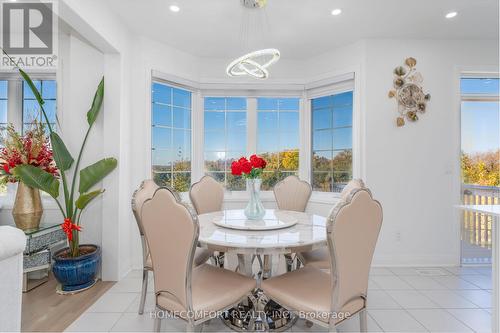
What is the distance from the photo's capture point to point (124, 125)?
111 inches

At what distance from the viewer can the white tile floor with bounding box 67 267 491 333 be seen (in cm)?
190

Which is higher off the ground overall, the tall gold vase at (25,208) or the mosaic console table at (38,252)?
the tall gold vase at (25,208)

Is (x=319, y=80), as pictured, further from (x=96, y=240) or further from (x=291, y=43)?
(x=96, y=240)

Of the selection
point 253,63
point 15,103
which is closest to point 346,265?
point 253,63

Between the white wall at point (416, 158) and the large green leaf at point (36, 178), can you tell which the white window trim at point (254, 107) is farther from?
the large green leaf at point (36, 178)

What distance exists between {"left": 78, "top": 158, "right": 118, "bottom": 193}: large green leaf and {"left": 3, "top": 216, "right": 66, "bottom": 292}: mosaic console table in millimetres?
537

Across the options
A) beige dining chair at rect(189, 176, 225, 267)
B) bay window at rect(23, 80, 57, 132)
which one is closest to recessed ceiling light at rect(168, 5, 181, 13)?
beige dining chair at rect(189, 176, 225, 267)

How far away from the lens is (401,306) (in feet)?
7.19

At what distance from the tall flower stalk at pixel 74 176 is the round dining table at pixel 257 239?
1.19 metres

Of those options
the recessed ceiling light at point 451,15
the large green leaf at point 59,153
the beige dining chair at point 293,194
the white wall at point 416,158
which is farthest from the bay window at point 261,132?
the recessed ceiling light at point 451,15

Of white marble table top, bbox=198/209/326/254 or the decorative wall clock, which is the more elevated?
the decorative wall clock

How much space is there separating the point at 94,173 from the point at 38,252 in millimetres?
923

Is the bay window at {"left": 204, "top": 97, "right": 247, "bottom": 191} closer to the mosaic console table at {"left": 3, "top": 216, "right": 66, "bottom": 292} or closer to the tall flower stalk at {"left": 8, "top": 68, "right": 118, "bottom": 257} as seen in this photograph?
the tall flower stalk at {"left": 8, "top": 68, "right": 118, "bottom": 257}

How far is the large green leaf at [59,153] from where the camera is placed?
7.91 ft
